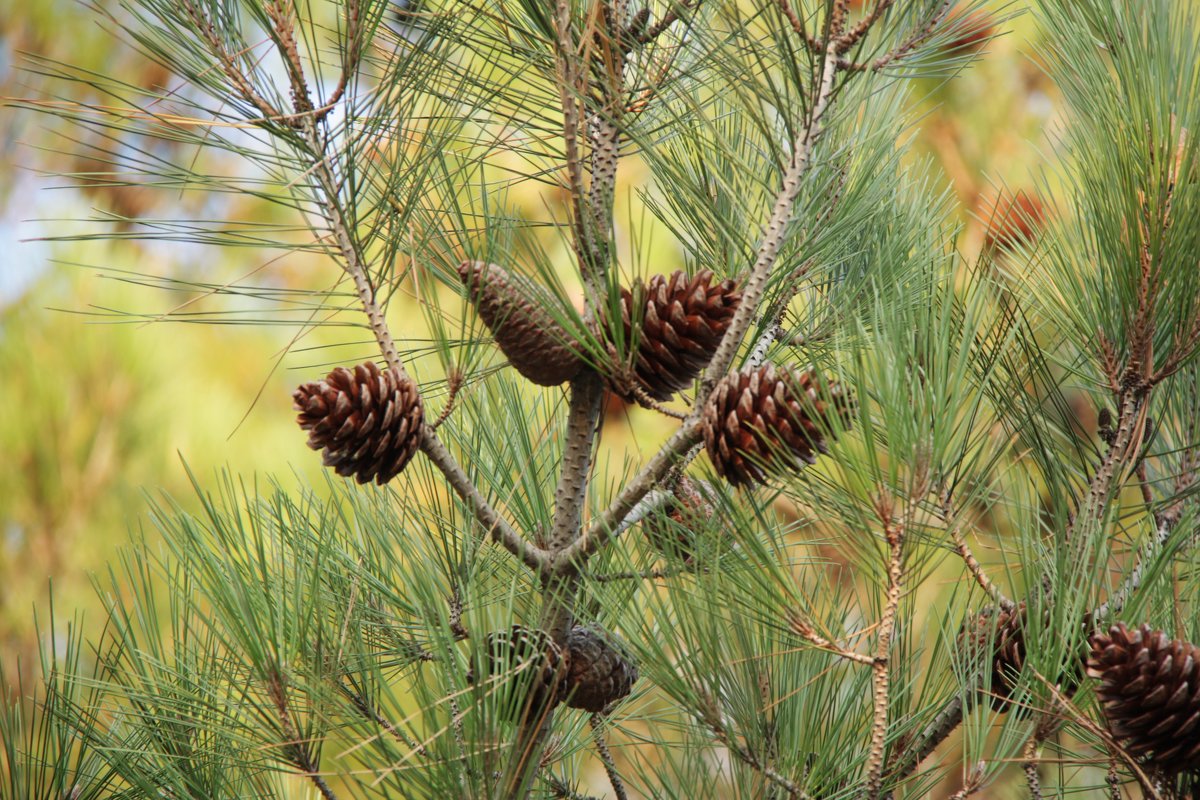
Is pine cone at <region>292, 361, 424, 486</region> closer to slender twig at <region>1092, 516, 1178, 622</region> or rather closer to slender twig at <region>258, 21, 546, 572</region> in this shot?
slender twig at <region>258, 21, 546, 572</region>

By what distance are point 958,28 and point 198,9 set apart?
0.44 m

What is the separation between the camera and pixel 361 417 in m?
0.52

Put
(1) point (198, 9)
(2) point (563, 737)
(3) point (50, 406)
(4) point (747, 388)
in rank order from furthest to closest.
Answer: (3) point (50, 406) → (2) point (563, 737) → (1) point (198, 9) → (4) point (747, 388)

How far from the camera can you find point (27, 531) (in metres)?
1.97

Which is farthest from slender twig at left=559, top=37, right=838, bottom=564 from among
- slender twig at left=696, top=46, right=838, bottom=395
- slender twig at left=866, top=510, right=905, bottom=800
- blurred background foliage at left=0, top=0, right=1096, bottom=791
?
blurred background foliage at left=0, top=0, right=1096, bottom=791

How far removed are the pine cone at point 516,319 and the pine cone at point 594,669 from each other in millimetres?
149

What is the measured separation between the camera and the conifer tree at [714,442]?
1.58ft

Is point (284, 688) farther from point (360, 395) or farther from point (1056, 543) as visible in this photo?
point (1056, 543)

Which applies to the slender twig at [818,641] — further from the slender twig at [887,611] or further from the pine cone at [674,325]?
the pine cone at [674,325]

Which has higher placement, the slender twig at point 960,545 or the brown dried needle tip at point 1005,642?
the slender twig at point 960,545

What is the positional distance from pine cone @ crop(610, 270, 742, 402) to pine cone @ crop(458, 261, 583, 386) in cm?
4

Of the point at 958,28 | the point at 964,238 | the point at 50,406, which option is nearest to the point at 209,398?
the point at 50,406

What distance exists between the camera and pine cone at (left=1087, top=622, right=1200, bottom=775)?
1.47 ft

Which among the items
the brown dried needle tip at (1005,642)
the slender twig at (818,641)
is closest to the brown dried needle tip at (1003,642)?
the brown dried needle tip at (1005,642)
